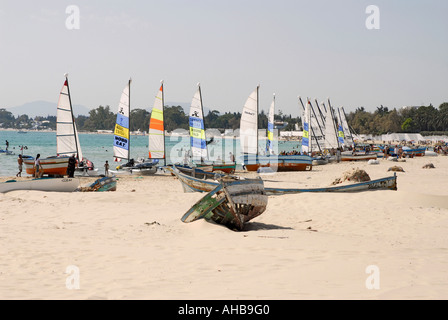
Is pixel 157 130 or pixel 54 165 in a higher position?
pixel 157 130

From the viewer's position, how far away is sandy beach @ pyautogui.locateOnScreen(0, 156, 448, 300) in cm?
668

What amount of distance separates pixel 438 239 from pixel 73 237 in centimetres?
848

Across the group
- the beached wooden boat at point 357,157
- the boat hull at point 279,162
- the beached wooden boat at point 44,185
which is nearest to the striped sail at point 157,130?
the boat hull at point 279,162

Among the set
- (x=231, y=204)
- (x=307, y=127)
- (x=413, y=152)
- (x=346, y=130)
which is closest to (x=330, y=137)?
(x=307, y=127)

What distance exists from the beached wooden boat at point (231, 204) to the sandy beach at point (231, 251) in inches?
15.2

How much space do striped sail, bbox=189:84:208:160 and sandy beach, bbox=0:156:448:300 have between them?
64.8 ft

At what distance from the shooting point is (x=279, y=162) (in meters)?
40.2

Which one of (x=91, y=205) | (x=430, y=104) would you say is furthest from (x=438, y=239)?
(x=430, y=104)

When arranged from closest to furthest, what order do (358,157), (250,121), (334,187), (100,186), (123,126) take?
(334,187) < (100,186) < (123,126) < (250,121) < (358,157)

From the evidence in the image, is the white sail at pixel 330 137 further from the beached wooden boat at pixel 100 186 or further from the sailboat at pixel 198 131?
the beached wooden boat at pixel 100 186

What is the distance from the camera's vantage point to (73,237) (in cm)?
1076

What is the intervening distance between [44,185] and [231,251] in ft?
44.5

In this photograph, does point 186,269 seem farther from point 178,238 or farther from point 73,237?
point 73,237

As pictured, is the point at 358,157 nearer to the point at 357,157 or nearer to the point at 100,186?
the point at 357,157
